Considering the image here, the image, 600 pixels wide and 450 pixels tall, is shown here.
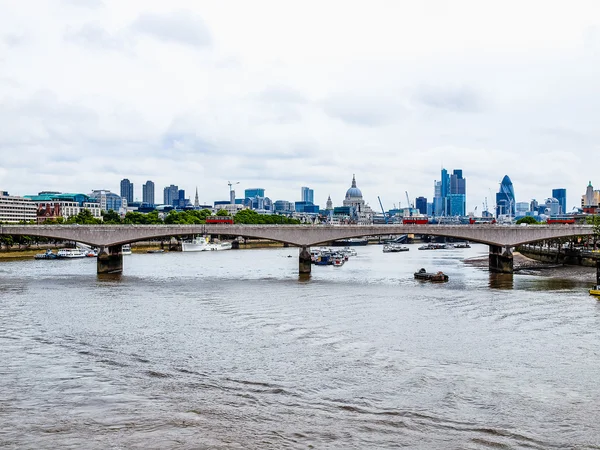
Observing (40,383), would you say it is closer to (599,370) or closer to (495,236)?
(599,370)

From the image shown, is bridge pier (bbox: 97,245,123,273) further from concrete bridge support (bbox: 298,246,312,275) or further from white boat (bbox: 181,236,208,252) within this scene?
white boat (bbox: 181,236,208,252)

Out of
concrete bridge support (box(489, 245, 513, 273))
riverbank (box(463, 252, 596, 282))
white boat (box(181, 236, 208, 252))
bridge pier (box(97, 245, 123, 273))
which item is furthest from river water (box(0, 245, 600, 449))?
white boat (box(181, 236, 208, 252))

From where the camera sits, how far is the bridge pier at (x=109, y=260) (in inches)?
3093

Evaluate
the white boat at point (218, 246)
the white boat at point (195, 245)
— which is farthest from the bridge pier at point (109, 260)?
the white boat at point (218, 246)

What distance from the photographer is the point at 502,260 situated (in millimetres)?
84438

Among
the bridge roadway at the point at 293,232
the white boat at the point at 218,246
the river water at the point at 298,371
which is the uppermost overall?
the bridge roadway at the point at 293,232

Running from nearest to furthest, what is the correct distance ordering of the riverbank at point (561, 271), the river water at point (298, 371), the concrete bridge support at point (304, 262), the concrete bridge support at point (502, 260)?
the river water at point (298, 371)
the riverbank at point (561, 271)
the concrete bridge support at point (304, 262)
the concrete bridge support at point (502, 260)

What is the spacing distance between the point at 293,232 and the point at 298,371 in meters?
52.4

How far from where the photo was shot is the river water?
21.8 metres

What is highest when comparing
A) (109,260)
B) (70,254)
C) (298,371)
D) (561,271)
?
(109,260)

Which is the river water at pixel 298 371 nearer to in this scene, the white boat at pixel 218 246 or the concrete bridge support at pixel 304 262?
the concrete bridge support at pixel 304 262

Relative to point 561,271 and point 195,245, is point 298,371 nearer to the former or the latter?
point 561,271

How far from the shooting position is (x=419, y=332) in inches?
1521

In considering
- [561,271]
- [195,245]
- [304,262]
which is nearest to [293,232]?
[304,262]
